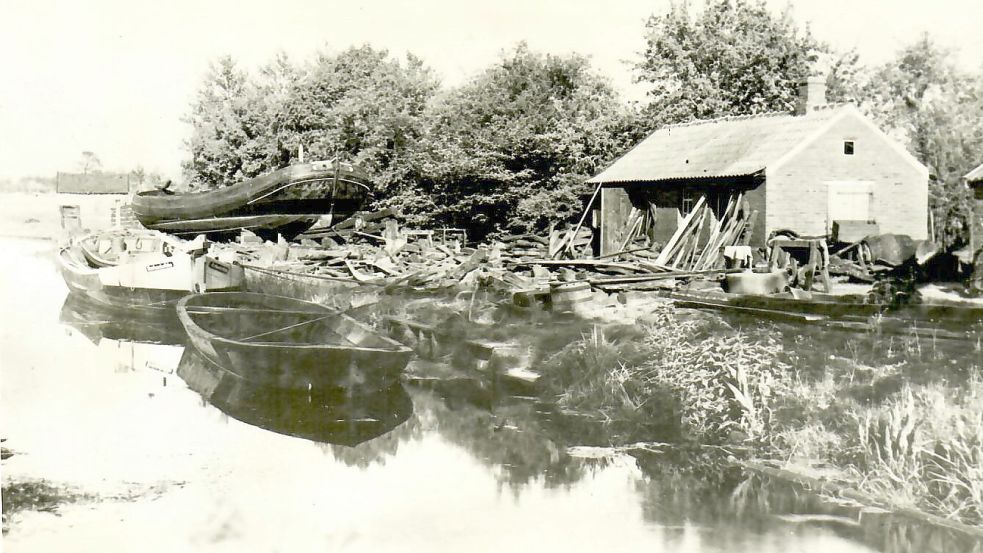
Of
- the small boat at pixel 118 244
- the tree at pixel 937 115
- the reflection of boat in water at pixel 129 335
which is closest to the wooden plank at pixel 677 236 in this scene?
the tree at pixel 937 115

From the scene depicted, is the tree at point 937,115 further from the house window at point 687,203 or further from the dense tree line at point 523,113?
the house window at point 687,203

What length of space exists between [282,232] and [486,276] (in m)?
9.35

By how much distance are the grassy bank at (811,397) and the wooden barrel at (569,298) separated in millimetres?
1627

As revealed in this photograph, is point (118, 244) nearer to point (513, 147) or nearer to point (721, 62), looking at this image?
point (513, 147)

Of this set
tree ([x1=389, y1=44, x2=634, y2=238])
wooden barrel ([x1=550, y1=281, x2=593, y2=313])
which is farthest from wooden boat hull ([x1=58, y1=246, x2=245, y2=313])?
wooden barrel ([x1=550, y1=281, x2=593, y2=313])

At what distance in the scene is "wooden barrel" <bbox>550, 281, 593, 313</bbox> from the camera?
476 inches

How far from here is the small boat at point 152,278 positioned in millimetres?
17234

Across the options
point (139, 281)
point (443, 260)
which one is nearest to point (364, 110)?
point (443, 260)

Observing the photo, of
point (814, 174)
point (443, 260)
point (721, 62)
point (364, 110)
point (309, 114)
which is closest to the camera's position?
point (814, 174)

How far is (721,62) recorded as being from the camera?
23188 mm

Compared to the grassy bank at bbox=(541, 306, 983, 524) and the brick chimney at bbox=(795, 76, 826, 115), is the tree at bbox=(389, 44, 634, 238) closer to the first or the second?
the brick chimney at bbox=(795, 76, 826, 115)

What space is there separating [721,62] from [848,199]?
935cm

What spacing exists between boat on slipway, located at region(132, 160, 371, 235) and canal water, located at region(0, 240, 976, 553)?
29.3 ft

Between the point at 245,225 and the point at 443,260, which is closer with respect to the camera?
the point at 443,260
